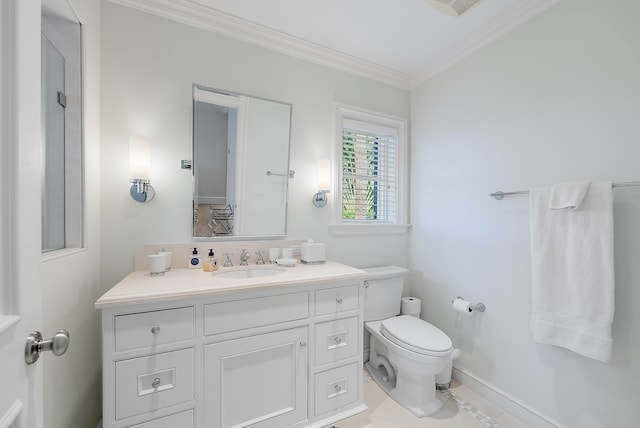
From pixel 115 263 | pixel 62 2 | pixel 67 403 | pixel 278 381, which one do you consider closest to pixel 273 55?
pixel 62 2

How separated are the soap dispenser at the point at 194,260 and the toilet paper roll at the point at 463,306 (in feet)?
5.83

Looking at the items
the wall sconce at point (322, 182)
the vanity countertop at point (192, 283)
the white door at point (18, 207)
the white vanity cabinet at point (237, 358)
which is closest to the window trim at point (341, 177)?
the wall sconce at point (322, 182)

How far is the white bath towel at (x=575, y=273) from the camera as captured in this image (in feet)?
4.05

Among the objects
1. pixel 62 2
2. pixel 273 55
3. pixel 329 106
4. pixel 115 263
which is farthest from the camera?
pixel 329 106

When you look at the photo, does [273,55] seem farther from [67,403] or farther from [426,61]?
[67,403]

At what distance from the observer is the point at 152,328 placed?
113cm

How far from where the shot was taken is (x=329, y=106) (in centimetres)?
212

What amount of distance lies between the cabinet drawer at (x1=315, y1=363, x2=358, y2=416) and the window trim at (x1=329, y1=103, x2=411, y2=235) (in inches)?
38.3

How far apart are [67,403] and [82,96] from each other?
4.49ft

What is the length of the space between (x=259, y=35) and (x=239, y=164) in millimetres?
908

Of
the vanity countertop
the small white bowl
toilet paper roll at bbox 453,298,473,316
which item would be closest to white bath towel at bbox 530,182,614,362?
toilet paper roll at bbox 453,298,473,316

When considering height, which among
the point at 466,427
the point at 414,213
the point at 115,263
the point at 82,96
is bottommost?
the point at 466,427

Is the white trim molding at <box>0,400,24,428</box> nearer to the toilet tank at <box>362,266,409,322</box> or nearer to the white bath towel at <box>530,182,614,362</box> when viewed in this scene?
the toilet tank at <box>362,266,409,322</box>

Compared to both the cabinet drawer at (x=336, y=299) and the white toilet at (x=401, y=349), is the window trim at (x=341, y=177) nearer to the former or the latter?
the white toilet at (x=401, y=349)
